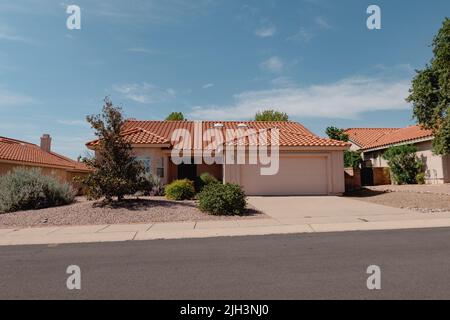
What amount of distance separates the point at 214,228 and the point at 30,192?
9.23 meters

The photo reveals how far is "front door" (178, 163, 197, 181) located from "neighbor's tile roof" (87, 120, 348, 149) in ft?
4.37

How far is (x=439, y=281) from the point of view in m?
4.48

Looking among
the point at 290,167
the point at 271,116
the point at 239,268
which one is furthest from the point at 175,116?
the point at 239,268

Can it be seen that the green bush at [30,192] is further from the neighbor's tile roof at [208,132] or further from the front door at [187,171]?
the front door at [187,171]

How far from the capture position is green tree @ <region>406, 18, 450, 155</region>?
64.2ft

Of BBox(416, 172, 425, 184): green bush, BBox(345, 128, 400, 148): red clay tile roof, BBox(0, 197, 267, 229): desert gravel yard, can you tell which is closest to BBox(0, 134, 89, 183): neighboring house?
BBox(0, 197, 267, 229): desert gravel yard

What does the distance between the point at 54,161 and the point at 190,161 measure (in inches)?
539

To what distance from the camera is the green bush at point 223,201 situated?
38.4ft

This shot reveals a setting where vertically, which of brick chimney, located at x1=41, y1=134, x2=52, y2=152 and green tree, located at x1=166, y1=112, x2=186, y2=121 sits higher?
green tree, located at x1=166, y1=112, x2=186, y2=121

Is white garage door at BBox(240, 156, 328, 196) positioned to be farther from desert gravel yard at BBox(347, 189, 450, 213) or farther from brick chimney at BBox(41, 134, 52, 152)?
brick chimney at BBox(41, 134, 52, 152)

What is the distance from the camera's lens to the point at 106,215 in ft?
37.9

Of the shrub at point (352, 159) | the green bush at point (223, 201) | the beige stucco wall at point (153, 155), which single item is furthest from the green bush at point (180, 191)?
the shrub at point (352, 159)

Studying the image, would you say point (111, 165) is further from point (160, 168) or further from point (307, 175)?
point (307, 175)
